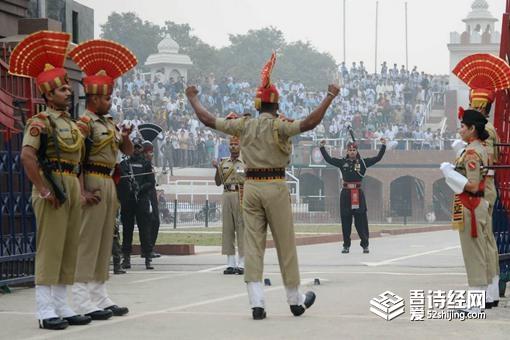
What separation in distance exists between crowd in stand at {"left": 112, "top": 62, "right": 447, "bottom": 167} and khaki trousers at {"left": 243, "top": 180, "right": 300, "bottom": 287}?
134ft

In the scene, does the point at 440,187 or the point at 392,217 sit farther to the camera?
the point at 440,187

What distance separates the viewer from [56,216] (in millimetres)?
11578

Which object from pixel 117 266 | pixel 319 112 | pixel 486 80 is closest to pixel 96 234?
pixel 319 112

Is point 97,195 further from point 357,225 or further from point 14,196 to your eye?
point 357,225

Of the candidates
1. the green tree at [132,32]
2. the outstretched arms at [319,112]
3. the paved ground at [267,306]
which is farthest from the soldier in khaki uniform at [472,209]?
the green tree at [132,32]

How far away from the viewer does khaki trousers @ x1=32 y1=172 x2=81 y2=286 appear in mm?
11539

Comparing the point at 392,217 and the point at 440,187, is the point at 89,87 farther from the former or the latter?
the point at 440,187

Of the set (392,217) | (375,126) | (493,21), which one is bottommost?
(392,217)

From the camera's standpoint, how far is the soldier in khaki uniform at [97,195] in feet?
39.7

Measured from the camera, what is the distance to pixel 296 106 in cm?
6662

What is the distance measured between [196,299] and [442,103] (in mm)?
64822

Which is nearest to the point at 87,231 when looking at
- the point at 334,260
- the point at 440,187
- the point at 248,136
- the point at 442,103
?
the point at 248,136

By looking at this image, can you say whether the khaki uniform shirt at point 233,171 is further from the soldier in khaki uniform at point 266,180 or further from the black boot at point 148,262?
the soldier in khaki uniform at point 266,180

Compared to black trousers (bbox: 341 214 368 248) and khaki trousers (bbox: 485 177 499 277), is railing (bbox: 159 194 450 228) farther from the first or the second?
khaki trousers (bbox: 485 177 499 277)
